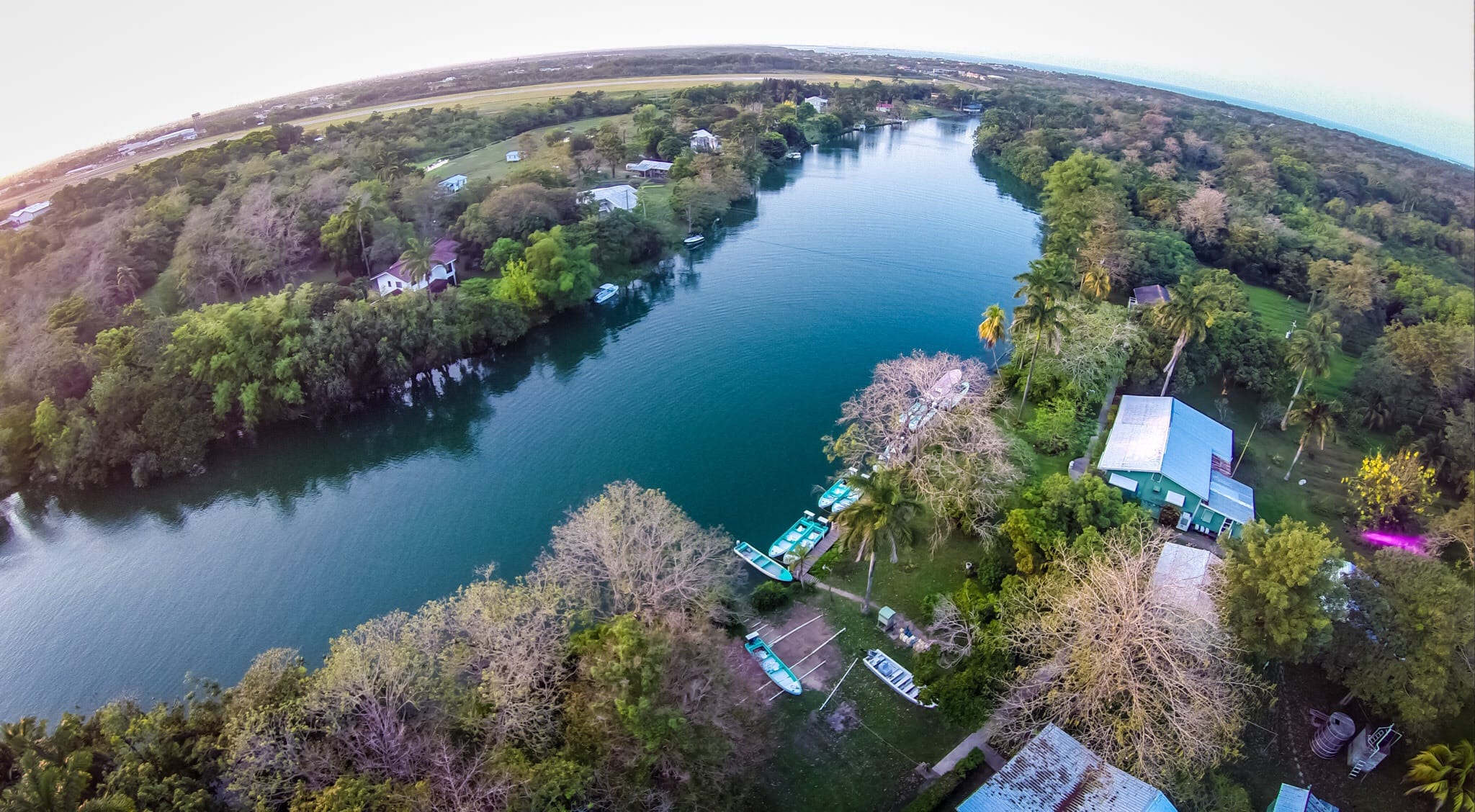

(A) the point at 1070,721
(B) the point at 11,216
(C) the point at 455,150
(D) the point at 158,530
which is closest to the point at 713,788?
(A) the point at 1070,721

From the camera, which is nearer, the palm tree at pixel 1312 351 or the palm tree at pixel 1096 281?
the palm tree at pixel 1312 351

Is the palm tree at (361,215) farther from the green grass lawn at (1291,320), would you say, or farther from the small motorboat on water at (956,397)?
the green grass lawn at (1291,320)

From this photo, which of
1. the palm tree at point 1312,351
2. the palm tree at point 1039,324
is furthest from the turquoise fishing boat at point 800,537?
the palm tree at point 1312,351

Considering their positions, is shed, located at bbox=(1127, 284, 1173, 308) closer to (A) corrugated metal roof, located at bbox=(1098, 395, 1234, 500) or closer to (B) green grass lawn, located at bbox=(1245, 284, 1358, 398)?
(B) green grass lawn, located at bbox=(1245, 284, 1358, 398)

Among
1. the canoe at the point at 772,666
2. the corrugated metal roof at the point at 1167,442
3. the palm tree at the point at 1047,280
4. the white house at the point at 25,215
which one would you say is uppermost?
the white house at the point at 25,215

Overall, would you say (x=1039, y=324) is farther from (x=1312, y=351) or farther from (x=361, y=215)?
(x=361, y=215)

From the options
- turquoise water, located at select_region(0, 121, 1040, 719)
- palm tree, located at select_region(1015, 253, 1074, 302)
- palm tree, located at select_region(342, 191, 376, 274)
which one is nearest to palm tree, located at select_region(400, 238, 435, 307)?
palm tree, located at select_region(342, 191, 376, 274)
